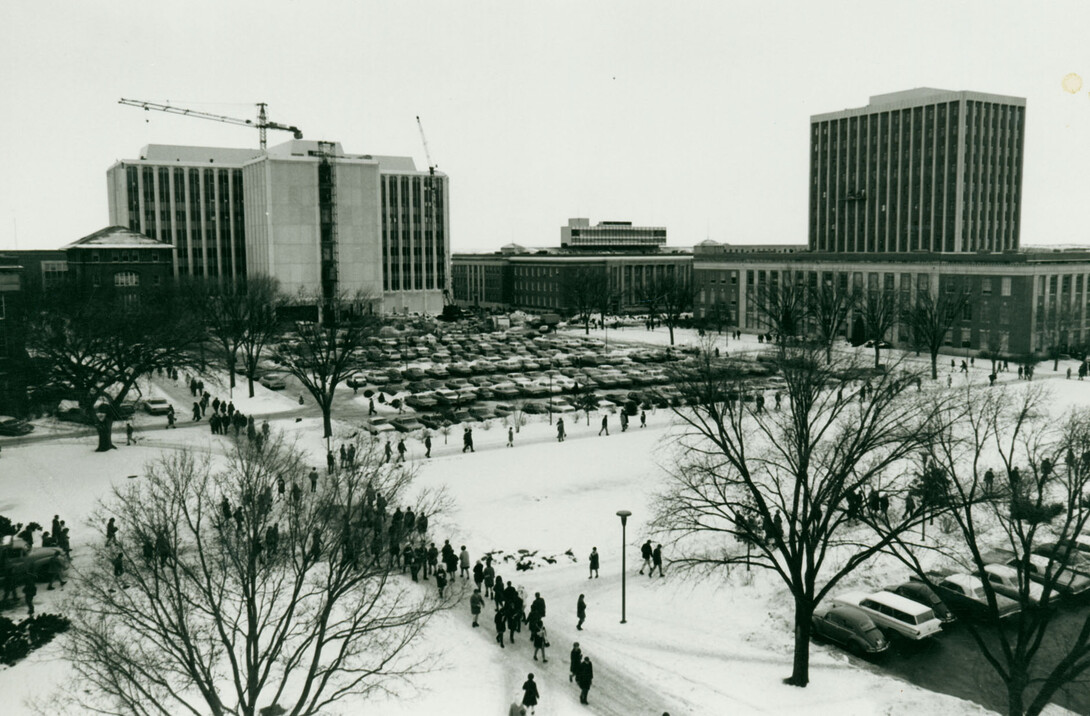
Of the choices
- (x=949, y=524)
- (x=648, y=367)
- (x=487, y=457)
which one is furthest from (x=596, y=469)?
(x=648, y=367)

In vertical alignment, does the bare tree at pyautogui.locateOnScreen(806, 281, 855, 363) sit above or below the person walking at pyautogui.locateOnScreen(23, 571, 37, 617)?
above

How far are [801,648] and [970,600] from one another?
7.19 m

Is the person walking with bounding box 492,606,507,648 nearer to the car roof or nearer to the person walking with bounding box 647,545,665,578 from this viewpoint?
the person walking with bounding box 647,545,665,578

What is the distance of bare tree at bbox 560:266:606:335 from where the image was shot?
4526 inches

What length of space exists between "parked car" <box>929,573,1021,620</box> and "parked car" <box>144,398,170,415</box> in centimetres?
4128

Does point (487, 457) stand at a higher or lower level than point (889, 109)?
lower

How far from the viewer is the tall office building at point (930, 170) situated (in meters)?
108

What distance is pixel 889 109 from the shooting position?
375 feet

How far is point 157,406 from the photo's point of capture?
168ft

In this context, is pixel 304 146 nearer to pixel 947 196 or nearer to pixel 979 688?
pixel 947 196

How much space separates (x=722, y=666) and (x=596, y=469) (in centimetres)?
1738

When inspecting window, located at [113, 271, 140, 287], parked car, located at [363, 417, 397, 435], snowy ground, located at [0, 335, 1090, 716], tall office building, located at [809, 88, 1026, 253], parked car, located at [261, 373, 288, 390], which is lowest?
snowy ground, located at [0, 335, 1090, 716]

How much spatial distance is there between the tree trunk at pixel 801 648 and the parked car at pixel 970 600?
5.55 m

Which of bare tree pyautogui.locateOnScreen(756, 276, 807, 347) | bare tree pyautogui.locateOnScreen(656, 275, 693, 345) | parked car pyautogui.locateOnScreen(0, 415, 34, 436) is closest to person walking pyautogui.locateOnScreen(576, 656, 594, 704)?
parked car pyautogui.locateOnScreen(0, 415, 34, 436)
